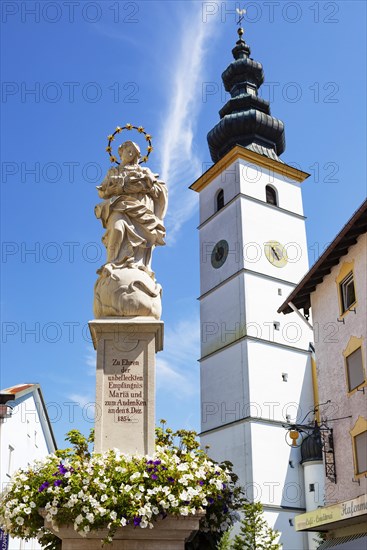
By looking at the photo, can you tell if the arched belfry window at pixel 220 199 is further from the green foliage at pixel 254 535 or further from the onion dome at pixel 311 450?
the green foliage at pixel 254 535

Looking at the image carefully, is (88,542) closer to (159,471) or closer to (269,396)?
(159,471)

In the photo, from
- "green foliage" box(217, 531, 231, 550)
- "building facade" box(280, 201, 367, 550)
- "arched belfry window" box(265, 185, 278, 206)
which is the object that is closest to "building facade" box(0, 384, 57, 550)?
"green foliage" box(217, 531, 231, 550)

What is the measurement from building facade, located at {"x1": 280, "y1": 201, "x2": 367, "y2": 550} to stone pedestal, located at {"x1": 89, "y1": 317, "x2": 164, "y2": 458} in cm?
1184

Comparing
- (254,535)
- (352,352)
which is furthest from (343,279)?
(254,535)

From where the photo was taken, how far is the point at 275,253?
4812 cm

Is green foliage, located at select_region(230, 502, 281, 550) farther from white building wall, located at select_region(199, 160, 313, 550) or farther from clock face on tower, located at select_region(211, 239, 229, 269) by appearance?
clock face on tower, located at select_region(211, 239, 229, 269)

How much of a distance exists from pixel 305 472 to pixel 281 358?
6.94m

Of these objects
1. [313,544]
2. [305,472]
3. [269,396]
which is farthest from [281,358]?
[313,544]

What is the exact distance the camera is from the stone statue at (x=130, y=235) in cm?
959

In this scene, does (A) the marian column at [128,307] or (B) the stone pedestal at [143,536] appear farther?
(A) the marian column at [128,307]

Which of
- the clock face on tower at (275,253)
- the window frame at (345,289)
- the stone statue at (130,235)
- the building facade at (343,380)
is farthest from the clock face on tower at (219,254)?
the stone statue at (130,235)

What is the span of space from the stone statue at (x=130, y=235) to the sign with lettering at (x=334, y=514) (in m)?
12.2

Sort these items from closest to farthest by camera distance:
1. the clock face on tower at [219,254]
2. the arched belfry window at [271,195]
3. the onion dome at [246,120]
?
the clock face on tower at [219,254] → the arched belfry window at [271,195] → the onion dome at [246,120]

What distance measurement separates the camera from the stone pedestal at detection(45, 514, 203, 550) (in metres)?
7.73
